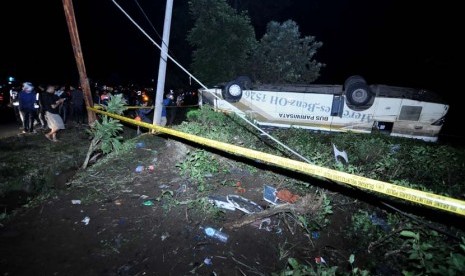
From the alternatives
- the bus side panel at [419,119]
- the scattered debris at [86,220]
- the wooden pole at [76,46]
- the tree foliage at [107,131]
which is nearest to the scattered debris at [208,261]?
the scattered debris at [86,220]

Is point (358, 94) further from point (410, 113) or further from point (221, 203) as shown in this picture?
point (221, 203)

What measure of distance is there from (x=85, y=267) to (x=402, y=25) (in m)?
23.7

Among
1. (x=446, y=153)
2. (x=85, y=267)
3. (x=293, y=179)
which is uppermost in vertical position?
(x=446, y=153)

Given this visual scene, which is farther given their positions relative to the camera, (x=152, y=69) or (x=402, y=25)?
(x=152, y=69)

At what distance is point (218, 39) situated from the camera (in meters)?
18.5

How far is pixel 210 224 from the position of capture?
405 centimetres

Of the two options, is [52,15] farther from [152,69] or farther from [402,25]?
[152,69]

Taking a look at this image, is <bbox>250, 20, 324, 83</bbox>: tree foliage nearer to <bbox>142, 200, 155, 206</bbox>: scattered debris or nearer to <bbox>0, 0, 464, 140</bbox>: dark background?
<bbox>0, 0, 464, 140</bbox>: dark background

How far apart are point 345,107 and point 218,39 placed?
1127cm

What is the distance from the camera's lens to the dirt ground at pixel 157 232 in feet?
10.8

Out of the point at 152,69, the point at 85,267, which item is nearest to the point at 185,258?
the point at 85,267

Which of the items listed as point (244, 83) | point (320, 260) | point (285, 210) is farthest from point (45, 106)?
point (320, 260)

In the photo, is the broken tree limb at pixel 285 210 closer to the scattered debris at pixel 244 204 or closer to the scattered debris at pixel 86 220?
the scattered debris at pixel 244 204

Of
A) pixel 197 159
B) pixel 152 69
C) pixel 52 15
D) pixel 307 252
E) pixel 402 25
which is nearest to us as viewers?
pixel 307 252
